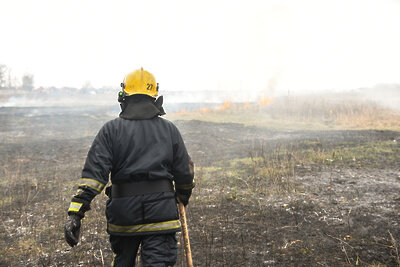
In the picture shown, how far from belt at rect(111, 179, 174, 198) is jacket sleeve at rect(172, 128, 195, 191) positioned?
0.22 m

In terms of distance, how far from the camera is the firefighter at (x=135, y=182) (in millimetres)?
2504

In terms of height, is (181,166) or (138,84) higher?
(138,84)

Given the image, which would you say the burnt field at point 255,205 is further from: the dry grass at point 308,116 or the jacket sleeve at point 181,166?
the dry grass at point 308,116

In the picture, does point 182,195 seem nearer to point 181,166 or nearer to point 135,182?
point 181,166

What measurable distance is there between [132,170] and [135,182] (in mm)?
103

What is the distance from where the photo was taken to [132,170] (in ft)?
8.34

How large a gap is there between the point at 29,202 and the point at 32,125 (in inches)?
533

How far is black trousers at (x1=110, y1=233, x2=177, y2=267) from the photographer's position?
2463mm

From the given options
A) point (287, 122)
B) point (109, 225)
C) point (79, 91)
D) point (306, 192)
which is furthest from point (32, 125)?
point (79, 91)

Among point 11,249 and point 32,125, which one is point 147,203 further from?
A: point 32,125

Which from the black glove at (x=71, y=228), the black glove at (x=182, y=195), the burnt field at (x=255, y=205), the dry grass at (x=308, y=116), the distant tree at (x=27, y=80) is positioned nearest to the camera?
the black glove at (x=71, y=228)

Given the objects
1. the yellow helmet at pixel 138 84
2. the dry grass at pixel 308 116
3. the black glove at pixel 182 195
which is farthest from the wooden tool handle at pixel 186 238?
the dry grass at pixel 308 116

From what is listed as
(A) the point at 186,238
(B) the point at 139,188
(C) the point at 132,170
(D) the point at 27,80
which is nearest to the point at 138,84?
(C) the point at 132,170

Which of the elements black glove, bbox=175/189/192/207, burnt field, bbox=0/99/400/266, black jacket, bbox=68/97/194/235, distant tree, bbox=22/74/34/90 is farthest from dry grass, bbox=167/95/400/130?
distant tree, bbox=22/74/34/90
